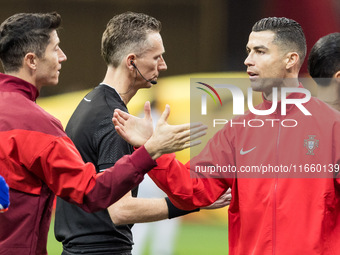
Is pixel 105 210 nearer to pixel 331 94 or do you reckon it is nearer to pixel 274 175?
pixel 274 175

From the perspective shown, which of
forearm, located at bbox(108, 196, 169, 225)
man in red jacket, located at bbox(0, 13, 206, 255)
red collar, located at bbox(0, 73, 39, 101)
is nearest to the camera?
man in red jacket, located at bbox(0, 13, 206, 255)

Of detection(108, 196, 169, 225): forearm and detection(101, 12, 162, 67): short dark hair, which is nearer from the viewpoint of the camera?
detection(108, 196, 169, 225): forearm

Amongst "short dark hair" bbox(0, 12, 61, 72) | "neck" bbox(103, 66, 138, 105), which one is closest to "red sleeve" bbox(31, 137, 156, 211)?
"short dark hair" bbox(0, 12, 61, 72)

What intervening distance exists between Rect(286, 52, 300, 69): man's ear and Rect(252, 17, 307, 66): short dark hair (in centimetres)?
3

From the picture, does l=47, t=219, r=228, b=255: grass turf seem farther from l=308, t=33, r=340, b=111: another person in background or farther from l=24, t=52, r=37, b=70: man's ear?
l=24, t=52, r=37, b=70: man's ear

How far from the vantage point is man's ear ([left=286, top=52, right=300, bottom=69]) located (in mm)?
3197

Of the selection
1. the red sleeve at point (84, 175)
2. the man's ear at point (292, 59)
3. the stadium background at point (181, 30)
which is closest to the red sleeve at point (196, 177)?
the red sleeve at point (84, 175)

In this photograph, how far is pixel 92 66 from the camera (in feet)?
35.7

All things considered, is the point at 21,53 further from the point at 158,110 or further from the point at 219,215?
the point at 219,215

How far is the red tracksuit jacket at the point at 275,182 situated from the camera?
2885 mm

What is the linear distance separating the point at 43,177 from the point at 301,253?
106cm

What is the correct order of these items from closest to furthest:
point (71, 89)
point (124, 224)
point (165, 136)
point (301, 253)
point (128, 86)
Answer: point (165, 136) < point (301, 253) < point (124, 224) < point (128, 86) < point (71, 89)

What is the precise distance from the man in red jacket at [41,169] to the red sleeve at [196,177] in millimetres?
264

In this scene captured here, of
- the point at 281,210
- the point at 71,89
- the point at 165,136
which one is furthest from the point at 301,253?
the point at 71,89
